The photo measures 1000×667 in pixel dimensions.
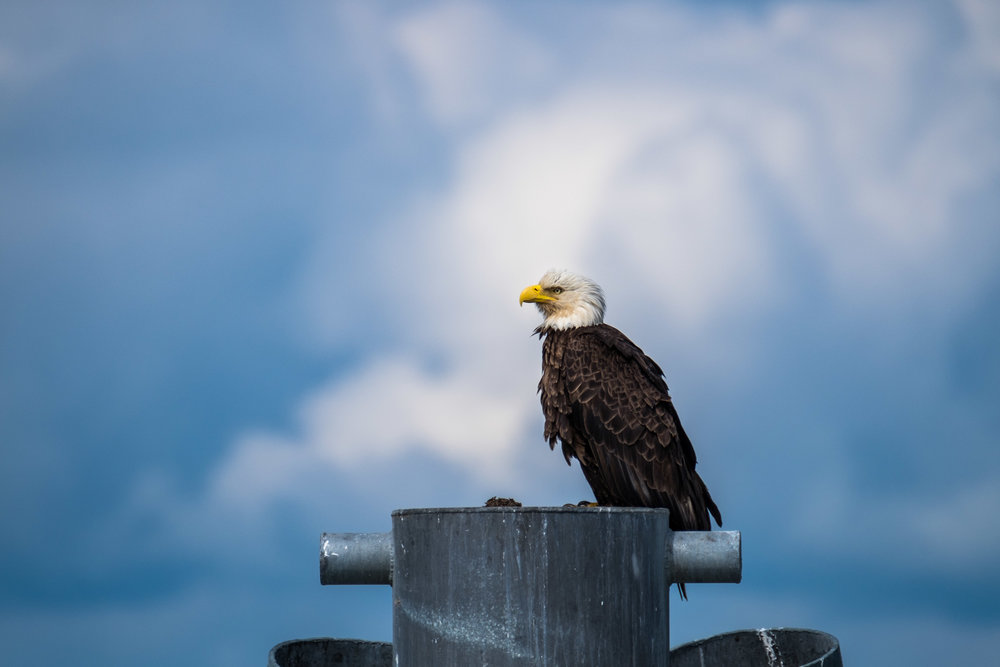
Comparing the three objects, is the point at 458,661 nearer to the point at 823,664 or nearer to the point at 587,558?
the point at 587,558

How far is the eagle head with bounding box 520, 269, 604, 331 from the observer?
7.60 meters

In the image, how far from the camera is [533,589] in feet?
12.7

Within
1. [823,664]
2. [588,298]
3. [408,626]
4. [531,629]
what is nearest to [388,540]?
[408,626]

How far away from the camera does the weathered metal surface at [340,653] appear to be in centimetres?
476

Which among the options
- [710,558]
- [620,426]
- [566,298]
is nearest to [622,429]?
[620,426]

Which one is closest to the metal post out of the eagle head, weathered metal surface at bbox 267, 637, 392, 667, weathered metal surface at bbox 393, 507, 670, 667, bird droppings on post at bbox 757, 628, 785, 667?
weathered metal surface at bbox 393, 507, 670, 667

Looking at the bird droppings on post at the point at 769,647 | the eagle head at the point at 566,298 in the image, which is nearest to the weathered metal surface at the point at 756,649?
the bird droppings on post at the point at 769,647

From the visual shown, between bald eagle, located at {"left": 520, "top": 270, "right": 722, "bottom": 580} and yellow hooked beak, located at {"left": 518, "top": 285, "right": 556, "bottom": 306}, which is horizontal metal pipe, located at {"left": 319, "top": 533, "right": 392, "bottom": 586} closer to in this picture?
bald eagle, located at {"left": 520, "top": 270, "right": 722, "bottom": 580}

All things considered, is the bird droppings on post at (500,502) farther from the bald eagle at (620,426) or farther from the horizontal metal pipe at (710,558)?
the bald eagle at (620,426)

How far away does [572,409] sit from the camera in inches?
277

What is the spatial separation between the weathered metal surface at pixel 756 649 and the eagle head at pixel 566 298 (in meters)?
2.88

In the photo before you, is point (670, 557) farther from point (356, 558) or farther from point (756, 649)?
point (356, 558)

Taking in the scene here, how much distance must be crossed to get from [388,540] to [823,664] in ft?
6.18

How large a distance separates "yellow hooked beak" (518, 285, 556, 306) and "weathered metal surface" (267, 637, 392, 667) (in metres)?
3.37
